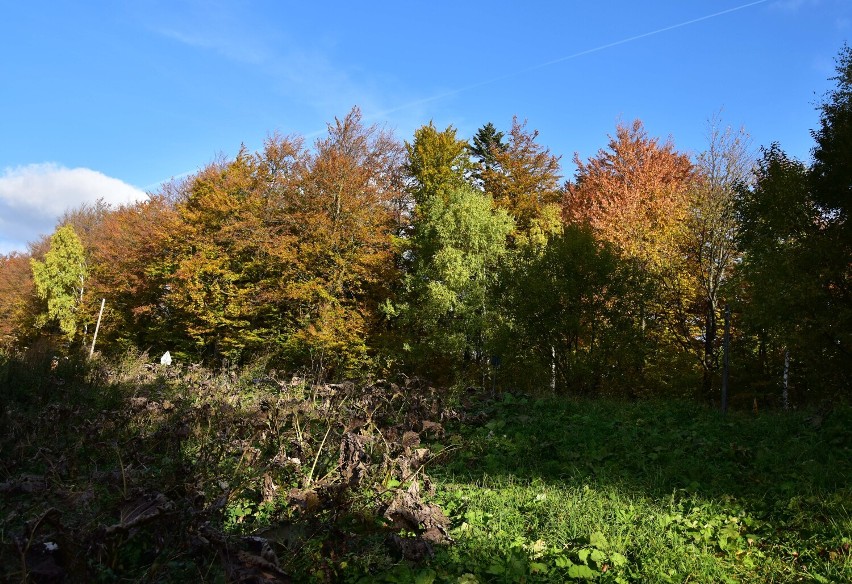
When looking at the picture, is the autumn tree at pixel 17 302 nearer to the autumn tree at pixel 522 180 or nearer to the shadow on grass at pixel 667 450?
the autumn tree at pixel 522 180

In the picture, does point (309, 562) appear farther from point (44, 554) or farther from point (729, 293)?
point (729, 293)

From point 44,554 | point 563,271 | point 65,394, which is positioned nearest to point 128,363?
point 65,394

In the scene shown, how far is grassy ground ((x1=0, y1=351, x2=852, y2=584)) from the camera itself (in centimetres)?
318

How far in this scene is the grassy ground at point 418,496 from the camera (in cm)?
318

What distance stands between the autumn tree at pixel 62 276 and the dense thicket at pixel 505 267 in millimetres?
1899

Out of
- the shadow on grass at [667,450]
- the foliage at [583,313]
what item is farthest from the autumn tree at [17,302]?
the shadow on grass at [667,450]

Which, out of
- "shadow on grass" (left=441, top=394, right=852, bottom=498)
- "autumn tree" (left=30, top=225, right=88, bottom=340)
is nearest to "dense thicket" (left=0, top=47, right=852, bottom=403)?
"autumn tree" (left=30, top=225, right=88, bottom=340)

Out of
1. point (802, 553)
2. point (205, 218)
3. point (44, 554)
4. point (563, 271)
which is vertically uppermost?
point (205, 218)

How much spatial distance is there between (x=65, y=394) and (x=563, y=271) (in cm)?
1072

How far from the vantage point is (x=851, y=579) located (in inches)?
130

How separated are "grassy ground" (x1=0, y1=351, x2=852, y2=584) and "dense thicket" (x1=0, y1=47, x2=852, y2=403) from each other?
5.31m

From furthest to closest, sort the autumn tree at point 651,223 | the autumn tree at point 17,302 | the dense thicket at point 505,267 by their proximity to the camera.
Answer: the autumn tree at point 17,302, the autumn tree at point 651,223, the dense thicket at point 505,267

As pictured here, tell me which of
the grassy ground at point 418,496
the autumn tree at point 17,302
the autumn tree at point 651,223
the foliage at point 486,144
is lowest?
the grassy ground at point 418,496

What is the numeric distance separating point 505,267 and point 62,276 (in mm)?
27049
